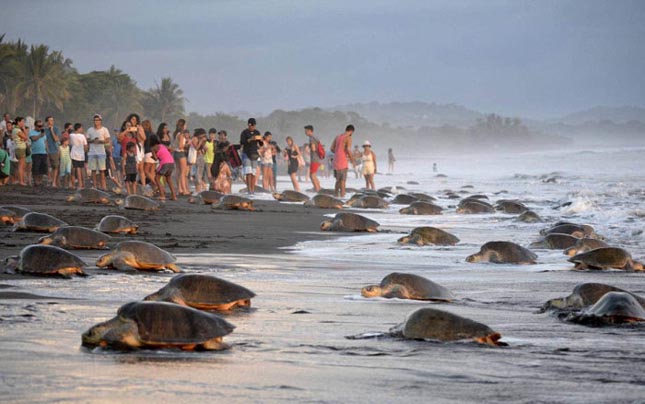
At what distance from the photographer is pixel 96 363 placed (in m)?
3.90

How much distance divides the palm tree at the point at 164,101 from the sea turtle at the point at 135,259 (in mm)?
66907

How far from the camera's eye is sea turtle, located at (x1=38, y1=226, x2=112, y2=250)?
348 inches

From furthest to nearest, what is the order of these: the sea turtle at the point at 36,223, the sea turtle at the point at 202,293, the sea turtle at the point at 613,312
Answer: the sea turtle at the point at 36,223
the sea turtle at the point at 202,293
the sea turtle at the point at 613,312

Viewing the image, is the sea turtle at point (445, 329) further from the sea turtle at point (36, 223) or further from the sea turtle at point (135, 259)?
the sea turtle at point (36, 223)

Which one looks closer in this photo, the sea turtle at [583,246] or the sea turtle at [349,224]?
the sea turtle at [583,246]

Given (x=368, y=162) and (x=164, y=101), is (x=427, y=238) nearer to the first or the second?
(x=368, y=162)

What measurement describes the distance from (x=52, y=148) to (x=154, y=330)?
1822 cm

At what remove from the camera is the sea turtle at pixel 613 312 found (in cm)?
537

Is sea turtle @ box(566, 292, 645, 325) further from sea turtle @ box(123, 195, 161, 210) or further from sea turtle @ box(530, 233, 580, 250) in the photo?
sea turtle @ box(123, 195, 161, 210)

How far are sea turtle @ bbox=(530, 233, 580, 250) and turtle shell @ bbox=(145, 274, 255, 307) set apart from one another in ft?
19.5

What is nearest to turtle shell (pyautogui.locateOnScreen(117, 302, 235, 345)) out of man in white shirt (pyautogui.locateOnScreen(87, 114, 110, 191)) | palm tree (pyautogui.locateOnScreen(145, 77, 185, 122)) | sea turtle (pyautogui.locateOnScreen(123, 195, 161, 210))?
sea turtle (pyautogui.locateOnScreen(123, 195, 161, 210))

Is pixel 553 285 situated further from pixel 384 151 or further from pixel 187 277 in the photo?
pixel 384 151

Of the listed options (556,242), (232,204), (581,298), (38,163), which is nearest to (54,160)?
(38,163)

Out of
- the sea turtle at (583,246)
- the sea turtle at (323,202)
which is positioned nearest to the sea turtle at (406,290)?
the sea turtle at (583,246)
